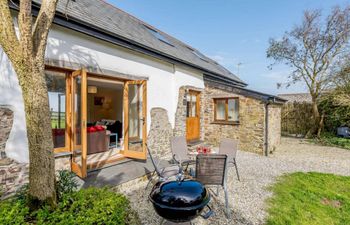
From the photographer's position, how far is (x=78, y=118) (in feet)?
15.4

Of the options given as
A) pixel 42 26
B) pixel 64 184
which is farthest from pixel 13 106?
pixel 42 26

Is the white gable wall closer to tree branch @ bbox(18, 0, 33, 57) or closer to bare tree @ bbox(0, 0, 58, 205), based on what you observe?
bare tree @ bbox(0, 0, 58, 205)

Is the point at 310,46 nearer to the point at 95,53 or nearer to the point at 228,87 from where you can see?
the point at 228,87

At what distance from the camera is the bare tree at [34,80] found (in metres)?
2.12

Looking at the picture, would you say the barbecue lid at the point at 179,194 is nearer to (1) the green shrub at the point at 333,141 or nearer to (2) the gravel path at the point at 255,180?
(2) the gravel path at the point at 255,180

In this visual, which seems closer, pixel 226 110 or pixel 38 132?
pixel 38 132

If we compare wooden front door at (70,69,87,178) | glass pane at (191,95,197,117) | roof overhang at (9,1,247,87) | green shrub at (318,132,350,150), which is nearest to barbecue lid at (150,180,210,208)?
wooden front door at (70,69,87,178)

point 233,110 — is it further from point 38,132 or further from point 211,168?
point 38,132

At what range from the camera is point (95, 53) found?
5211mm

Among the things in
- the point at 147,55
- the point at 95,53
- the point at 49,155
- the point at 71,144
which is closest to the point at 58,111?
the point at 71,144

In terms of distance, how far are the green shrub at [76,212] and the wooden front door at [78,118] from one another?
1927 mm

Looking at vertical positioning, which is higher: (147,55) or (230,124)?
(147,55)

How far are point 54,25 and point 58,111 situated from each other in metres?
2.06

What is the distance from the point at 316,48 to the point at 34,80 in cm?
1641
